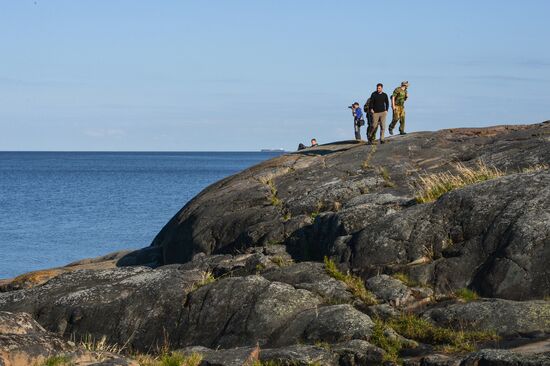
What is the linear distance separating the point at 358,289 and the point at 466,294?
2233mm

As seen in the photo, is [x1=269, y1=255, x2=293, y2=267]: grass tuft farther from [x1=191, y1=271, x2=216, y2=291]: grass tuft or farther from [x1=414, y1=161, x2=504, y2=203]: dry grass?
[x1=414, y1=161, x2=504, y2=203]: dry grass

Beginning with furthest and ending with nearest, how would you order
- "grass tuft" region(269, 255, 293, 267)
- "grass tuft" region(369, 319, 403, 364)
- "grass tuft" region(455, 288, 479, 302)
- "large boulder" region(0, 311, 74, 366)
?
"grass tuft" region(269, 255, 293, 267), "grass tuft" region(455, 288, 479, 302), "grass tuft" region(369, 319, 403, 364), "large boulder" region(0, 311, 74, 366)

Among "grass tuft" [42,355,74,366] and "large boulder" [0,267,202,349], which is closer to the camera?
"grass tuft" [42,355,74,366]

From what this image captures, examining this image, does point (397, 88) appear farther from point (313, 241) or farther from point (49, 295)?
point (49, 295)

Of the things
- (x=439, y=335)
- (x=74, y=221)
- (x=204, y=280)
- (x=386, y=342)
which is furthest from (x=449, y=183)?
(x=74, y=221)

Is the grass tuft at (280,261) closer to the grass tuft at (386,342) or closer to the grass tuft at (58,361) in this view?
the grass tuft at (386,342)

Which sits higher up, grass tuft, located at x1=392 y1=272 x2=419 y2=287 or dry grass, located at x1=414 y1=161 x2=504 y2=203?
dry grass, located at x1=414 y1=161 x2=504 y2=203

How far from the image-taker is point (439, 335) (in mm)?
18094

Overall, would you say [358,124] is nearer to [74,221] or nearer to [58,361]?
[58,361]

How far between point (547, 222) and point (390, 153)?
13241mm

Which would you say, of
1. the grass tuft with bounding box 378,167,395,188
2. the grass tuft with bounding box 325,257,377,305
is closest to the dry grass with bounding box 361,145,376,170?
the grass tuft with bounding box 378,167,395,188

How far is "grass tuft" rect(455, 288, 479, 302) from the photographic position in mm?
20109

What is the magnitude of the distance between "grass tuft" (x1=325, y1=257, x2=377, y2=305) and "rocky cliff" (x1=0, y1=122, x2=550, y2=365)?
29 millimetres

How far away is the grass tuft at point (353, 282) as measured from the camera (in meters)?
20.6
